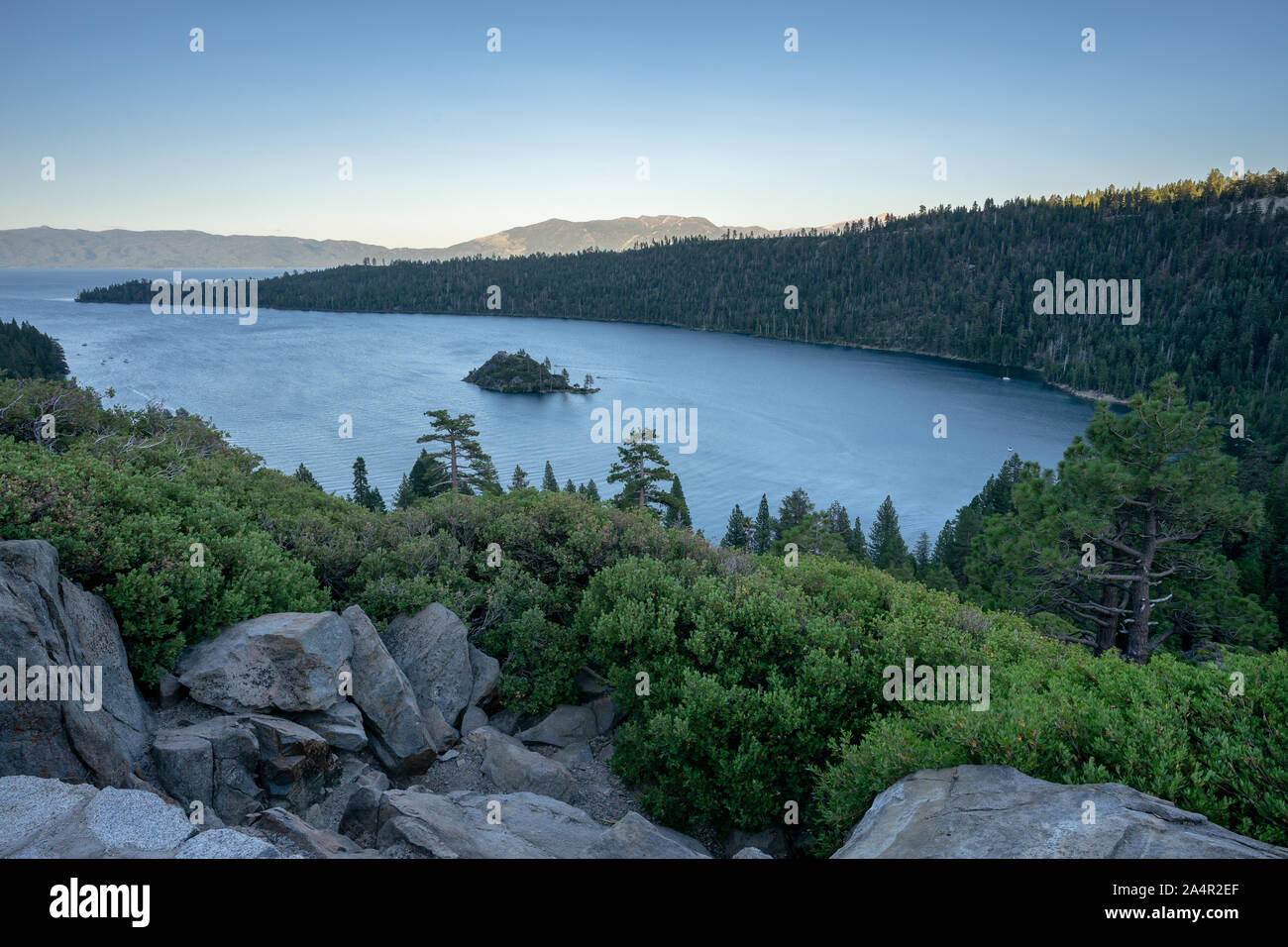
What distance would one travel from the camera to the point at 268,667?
35.7 ft

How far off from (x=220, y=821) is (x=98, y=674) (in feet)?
8.24

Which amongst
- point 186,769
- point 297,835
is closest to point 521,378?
point 186,769

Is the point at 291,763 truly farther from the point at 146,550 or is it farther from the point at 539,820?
the point at 146,550

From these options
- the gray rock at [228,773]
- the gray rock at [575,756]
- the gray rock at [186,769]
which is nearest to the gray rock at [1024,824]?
the gray rock at [575,756]

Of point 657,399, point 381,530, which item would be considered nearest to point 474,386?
point 657,399

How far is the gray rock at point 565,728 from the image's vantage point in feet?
46.1

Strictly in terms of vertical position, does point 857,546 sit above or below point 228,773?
below

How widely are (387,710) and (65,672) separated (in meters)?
4.97

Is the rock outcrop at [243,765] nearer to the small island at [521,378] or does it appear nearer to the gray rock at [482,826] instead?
the gray rock at [482,826]

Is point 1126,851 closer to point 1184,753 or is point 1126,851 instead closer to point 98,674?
point 1184,753

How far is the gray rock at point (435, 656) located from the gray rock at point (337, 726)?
6.66 feet

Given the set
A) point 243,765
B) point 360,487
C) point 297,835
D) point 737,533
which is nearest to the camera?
point 297,835

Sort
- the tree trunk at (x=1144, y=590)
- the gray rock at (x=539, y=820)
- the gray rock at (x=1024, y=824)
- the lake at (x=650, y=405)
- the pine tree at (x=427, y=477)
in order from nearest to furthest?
the gray rock at (x=1024, y=824) < the gray rock at (x=539, y=820) < the tree trunk at (x=1144, y=590) < the pine tree at (x=427, y=477) < the lake at (x=650, y=405)
